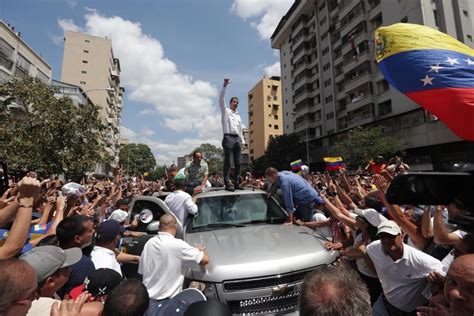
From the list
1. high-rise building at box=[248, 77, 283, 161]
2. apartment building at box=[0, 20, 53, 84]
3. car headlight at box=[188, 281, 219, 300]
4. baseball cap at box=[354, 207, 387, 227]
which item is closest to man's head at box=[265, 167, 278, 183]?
baseball cap at box=[354, 207, 387, 227]

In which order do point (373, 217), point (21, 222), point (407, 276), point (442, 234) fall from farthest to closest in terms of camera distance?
point (373, 217) < point (407, 276) < point (442, 234) < point (21, 222)

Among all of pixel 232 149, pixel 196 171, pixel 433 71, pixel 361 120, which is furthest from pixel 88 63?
pixel 433 71

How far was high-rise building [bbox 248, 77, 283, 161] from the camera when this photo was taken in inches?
2852

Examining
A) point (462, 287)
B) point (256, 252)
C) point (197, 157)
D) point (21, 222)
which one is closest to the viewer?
point (462, 287)

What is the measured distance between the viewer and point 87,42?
182 ft

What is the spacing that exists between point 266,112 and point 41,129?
201 feet

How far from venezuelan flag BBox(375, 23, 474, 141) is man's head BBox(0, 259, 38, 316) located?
347 cm

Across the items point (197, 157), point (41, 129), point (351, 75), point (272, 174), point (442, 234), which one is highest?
point (351, 75)

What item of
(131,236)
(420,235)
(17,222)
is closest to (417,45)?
(420,235)

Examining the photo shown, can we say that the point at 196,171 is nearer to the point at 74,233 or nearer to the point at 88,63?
the point at 74,233

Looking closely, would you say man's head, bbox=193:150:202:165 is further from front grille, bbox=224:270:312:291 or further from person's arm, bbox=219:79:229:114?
front grille, bbox=224:270:312:291

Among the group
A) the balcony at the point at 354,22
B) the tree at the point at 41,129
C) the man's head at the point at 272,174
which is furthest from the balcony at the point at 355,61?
the man's head at the point at 272,174

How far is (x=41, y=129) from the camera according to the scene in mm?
14859

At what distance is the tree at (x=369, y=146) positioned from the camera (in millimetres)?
28703
